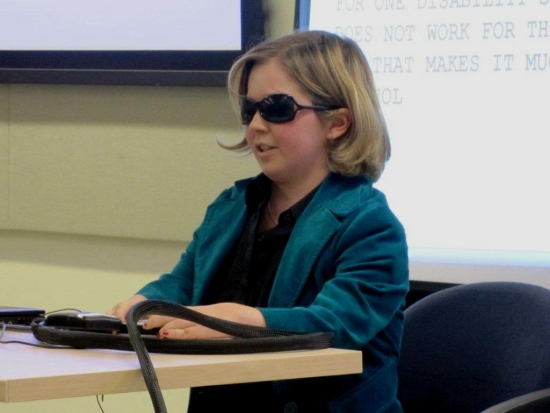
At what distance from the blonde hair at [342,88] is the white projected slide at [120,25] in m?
0.75

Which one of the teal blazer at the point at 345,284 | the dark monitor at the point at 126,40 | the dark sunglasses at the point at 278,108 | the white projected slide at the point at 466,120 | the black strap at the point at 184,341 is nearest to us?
the black strap at the point at 184,341

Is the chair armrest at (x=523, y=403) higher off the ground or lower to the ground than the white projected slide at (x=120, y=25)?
lower

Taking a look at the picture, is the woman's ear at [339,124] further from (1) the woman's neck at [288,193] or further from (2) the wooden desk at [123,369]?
(2) the wooden desk at [123,369]

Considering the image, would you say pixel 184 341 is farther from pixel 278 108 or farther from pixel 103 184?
pixel 103 184

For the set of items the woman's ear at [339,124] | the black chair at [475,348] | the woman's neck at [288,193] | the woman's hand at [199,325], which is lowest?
the black chair at [475,348]

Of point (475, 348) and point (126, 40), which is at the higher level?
point (126, 40)

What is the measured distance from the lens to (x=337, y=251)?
141 cm

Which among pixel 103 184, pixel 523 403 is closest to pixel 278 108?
pixel 523 403

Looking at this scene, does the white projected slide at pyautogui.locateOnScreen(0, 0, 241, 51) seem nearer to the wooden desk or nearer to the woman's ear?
the woman's ear

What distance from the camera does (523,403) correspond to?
4.56 ft

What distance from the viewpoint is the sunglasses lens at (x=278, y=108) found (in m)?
1.53

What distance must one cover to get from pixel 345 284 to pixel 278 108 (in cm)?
36

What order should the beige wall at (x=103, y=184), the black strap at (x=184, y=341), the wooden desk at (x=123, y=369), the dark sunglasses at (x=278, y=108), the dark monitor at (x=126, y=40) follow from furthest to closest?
the beige wall at (x=103, y=184) < the dark monitor at (x=126, y=40) < the dark sunglasses at (x=278, y=108) < the black strap at (x=184, y=341) < the wooden desk at (x=123, y=369)

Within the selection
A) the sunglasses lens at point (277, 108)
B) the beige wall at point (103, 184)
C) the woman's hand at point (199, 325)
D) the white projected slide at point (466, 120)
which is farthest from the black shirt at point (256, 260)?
the beige wall at point (103, 184)
